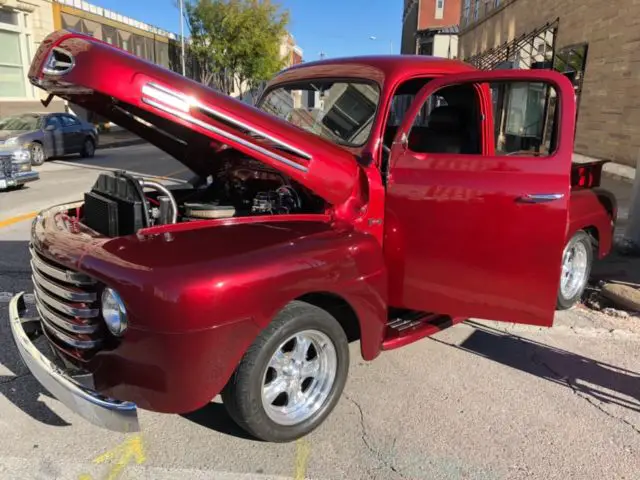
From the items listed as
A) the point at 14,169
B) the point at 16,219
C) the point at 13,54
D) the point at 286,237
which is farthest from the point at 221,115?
the point at 13,54

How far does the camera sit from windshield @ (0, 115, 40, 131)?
15.1 metres

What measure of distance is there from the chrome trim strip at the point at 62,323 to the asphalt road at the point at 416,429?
2.21 feet

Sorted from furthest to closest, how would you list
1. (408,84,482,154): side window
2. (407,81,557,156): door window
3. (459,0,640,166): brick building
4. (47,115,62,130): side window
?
(47,115,62,130): side window < (459,0,640,166): brick building < (408,84,482,154): side window < (407,81,557,156): door window

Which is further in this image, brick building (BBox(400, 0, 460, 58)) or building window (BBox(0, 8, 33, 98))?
brick building (BBox(400, 0, 460, 58))

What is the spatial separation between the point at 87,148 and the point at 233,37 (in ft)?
70.1

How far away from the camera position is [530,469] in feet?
9.20

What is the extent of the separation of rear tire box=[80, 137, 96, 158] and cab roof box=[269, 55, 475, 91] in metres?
15.0

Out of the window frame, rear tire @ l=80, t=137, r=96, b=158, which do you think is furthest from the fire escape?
the window frame

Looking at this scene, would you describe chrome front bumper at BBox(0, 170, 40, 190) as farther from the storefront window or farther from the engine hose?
the storefront window

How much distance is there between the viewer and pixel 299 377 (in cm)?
299

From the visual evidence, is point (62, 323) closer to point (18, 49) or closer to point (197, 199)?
point (197, 199)

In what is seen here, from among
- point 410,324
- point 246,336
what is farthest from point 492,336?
point 246,336

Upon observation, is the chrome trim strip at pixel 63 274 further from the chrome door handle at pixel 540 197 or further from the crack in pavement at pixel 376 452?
the chrome door handle at pixel 540 197

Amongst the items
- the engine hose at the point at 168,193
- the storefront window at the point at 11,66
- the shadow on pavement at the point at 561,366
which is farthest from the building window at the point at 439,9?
the engine hose at the point at 168,193
